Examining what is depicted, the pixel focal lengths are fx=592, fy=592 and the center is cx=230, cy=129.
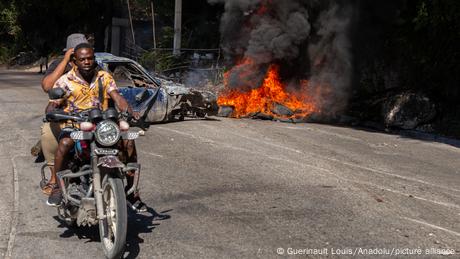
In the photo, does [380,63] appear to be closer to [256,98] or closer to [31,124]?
[256,98]

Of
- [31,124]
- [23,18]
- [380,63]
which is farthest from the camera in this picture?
[23,18]

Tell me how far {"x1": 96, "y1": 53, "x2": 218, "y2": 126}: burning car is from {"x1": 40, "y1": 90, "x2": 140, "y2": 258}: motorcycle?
22.9 ft

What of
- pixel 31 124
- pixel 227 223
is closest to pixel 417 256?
pixel 227 223

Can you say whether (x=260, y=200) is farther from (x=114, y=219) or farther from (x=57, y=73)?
(x=57, y=73)

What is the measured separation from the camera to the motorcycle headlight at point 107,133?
5.04 meters

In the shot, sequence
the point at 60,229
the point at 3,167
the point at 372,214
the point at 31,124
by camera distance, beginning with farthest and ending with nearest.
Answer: the point at 31,124
the point at 3,167
the point at 372,214
the point at 60,229

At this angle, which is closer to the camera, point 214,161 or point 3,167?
point 3,167

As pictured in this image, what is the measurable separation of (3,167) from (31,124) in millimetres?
3966

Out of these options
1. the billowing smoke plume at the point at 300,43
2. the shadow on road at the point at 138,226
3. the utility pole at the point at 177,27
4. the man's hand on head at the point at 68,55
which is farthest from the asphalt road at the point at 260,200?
the utility pole at the point at 177,27

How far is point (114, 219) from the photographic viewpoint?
5.02 metres

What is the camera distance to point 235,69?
57.0 feet

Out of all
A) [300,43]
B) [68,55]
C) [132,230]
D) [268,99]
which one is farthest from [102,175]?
[300,43]

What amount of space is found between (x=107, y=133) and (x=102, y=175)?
1.23ft

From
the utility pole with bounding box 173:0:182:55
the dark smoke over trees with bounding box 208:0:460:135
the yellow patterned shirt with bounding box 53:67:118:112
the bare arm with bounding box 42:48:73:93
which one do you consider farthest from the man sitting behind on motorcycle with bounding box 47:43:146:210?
the utility pole with bounding box 173:0:182:55
